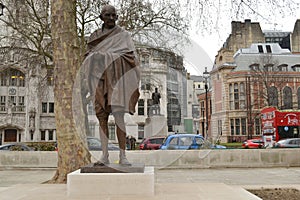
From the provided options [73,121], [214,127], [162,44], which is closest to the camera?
[73,121]

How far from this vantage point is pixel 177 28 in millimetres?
20500

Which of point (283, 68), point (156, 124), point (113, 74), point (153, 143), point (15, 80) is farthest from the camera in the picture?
point (283, 68)

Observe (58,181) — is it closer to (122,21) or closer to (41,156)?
(41,156)

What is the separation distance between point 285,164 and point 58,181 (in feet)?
42.1

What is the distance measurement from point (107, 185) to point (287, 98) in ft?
164

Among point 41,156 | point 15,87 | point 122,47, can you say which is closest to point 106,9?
point 122,47

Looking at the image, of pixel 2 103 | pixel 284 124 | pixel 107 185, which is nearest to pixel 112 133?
pixel 107 185

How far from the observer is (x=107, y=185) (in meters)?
5.67

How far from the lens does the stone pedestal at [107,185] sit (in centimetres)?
567

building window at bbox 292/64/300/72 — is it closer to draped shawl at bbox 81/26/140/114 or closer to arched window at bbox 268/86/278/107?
arched window at bbox 268/86/278/107

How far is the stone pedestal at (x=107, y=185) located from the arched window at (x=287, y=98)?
45.6 meters

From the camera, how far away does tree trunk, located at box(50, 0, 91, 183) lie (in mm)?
10766

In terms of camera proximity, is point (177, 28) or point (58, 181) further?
point (177, 28)

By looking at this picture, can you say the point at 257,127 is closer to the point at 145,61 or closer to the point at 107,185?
the point at 145,61
